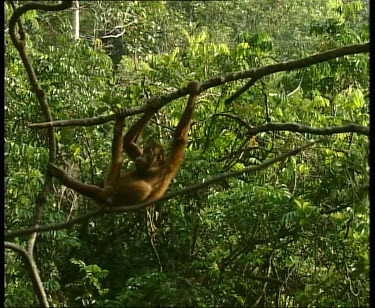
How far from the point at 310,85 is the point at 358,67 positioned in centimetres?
29

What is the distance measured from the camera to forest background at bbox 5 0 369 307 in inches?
106

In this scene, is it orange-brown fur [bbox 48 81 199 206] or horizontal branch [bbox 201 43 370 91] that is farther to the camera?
orange-brown fur [bbox 48 81 199 206]

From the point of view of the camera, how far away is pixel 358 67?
8.91 feet

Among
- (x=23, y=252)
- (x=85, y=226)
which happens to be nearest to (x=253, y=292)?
(x=85, y=226)

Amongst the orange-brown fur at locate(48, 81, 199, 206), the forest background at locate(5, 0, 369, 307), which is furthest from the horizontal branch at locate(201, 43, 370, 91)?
the forest background at locate(5, 0, 369, 307)

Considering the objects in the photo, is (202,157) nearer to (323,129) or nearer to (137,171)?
(137,171)

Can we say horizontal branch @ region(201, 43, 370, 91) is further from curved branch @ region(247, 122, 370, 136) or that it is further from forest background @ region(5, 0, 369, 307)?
forest background @ region(5, 0, 369, 307)

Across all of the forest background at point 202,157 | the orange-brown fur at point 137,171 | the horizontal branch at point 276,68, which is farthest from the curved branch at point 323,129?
the forest background at point 202,157

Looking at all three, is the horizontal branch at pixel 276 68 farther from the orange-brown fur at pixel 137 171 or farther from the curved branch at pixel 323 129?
the orange-brown fur at pixel 137 171

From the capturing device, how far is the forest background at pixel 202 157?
2.71m

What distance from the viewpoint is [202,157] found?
9.77 ft

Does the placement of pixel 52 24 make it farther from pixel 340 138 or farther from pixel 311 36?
pixel 340 138

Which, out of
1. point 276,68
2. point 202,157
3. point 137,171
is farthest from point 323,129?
point 202,157

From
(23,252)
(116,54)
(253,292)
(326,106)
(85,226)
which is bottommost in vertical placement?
(253,292)
